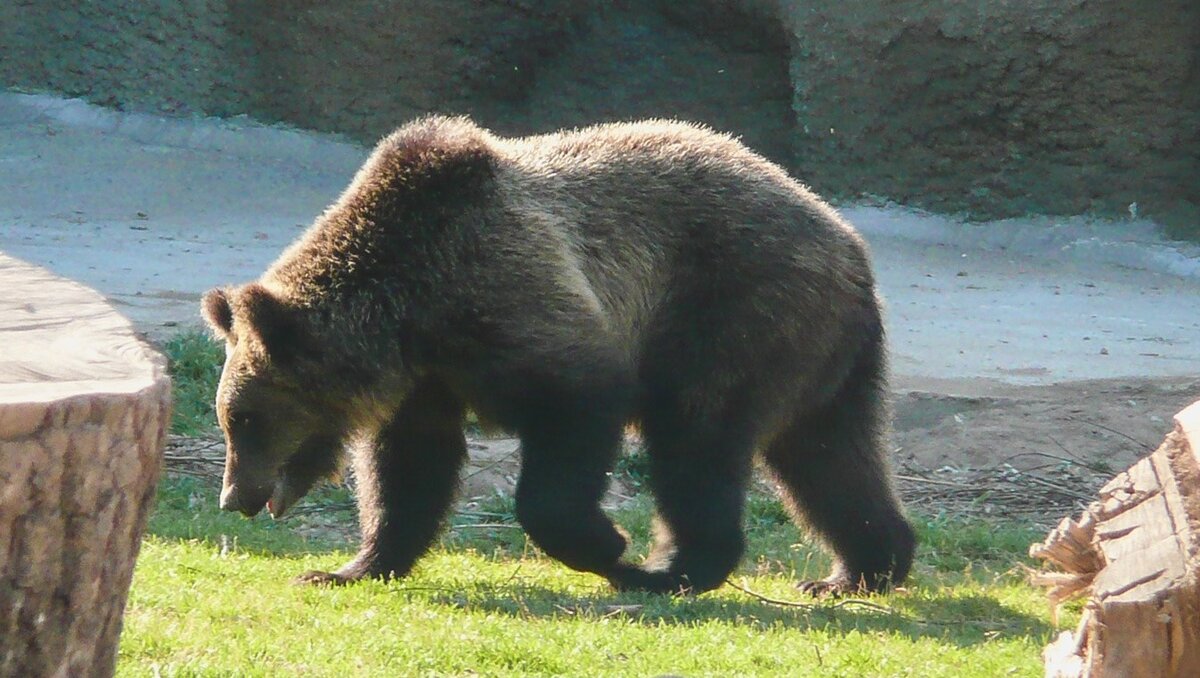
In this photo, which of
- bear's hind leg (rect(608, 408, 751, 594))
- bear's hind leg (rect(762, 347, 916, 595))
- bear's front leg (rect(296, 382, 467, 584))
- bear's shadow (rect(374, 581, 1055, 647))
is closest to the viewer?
bear's shadow (rect(374, 581, 1055, 647))

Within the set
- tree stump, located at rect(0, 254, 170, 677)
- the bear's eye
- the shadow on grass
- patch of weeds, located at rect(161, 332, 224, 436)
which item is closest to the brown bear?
the bear's eye

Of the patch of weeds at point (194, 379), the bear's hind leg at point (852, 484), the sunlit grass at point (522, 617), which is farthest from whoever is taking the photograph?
the patch of weeds at point (194, 379)

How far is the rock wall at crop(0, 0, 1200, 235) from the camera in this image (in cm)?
1499

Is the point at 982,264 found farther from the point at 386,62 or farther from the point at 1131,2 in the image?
the point at 386,62

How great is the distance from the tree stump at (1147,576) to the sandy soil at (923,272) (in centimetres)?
431

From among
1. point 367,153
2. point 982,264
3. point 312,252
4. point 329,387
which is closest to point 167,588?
point 329,387

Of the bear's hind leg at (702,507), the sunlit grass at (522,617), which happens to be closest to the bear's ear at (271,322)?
the sunlit grass at (522,617)

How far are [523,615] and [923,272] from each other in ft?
29.7

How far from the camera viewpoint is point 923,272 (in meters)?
14.0

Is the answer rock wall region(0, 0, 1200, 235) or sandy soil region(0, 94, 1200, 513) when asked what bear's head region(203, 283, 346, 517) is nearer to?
sandy soil region(0, 94, 1200, 513)

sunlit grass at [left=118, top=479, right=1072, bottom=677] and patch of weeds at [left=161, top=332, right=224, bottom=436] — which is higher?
sunlit grass at [left=118, top=479, right=1072, bottom=677]

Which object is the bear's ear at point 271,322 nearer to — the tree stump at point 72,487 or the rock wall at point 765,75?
the tree stump at point 72,487

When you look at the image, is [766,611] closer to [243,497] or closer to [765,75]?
[243,497]

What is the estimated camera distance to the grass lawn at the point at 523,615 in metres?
4.79
